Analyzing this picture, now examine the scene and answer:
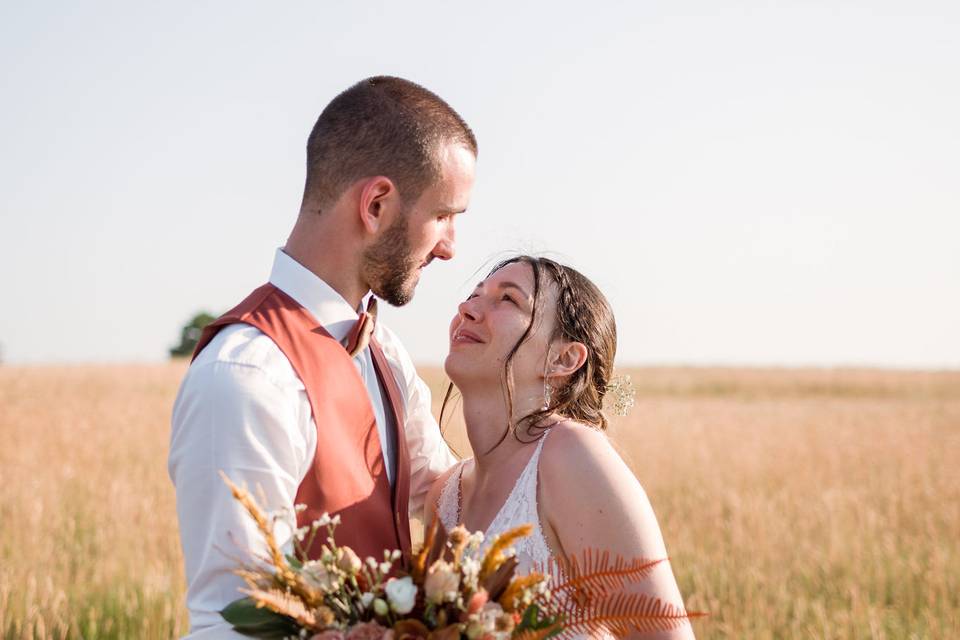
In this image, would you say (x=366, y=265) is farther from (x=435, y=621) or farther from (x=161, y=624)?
(x=161, y=624)

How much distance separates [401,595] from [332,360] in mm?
1124

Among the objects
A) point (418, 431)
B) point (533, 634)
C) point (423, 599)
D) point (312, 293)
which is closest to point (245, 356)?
point (312, 293)

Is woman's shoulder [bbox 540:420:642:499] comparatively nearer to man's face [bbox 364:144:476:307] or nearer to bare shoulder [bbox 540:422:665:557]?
bare shoulder [bbox 540:422:665:557]

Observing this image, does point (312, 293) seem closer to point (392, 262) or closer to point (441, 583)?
point (392, 262)

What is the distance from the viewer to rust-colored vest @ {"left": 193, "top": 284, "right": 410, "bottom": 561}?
9.40 feet

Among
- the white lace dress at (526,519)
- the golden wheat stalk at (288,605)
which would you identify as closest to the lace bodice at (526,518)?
the white lace dress at (526,519)

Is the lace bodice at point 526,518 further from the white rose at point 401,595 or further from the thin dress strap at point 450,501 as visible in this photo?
the white rose at point 401,595

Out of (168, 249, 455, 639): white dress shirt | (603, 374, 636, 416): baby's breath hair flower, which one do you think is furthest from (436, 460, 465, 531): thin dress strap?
(168, 249, 455, 639): white dress shirt

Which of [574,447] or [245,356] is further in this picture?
[574,447]

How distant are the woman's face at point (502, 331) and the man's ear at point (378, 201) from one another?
70 centimetres

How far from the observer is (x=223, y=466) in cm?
258

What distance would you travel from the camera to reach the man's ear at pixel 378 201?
129 inches

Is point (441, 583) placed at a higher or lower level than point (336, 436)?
lower

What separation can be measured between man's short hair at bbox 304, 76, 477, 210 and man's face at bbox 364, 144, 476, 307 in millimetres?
42
